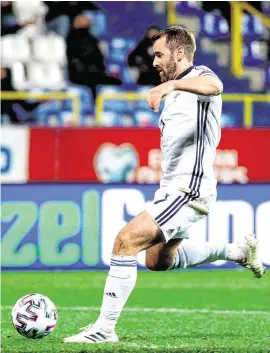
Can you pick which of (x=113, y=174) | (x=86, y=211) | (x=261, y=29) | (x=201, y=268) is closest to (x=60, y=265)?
(x=86, y=211)

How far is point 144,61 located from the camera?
16.8 metres

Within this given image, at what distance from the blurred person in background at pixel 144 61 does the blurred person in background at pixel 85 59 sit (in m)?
0.41

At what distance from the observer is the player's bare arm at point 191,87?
19.2 feet

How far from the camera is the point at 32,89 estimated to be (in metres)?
16.0

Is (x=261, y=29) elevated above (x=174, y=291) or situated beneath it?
elevated above

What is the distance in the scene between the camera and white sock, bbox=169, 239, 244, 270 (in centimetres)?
741

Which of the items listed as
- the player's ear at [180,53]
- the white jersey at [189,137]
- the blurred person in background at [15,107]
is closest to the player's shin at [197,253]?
the white jersey at [189,137]

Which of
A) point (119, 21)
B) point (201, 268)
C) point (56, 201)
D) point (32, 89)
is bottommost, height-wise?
point (201, 268)

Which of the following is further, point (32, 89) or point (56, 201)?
point (32, 89)

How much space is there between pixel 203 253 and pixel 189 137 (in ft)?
3.69

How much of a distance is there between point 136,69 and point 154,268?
998 centimetres

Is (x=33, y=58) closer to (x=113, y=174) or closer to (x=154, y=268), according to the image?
(x=113, y=174)

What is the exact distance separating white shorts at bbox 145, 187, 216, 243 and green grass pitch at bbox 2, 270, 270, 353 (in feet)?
2.38

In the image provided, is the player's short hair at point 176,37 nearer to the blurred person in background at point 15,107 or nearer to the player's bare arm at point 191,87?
the player's bare arm at point 191,87
